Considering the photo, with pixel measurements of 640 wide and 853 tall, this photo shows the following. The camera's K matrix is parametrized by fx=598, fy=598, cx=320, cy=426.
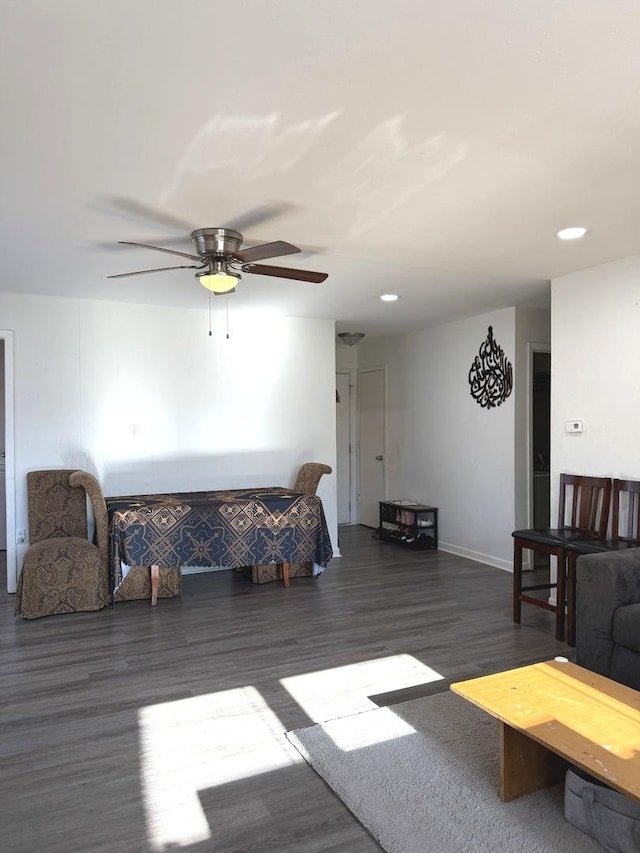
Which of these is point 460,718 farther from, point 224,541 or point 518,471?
point 518,471

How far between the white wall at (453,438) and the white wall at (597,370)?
42.4 inches

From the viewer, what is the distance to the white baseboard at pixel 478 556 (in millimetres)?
5449

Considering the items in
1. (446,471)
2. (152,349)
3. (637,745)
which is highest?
(152,349)

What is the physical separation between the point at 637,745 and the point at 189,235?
3.04 metres

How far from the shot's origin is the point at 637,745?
1.84 m

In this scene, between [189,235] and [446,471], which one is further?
[446,471]

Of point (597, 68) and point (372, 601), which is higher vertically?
point (597, 68)

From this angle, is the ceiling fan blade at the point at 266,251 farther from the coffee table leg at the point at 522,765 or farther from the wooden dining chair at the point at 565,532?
the wooden dining chair at the point at 565,532

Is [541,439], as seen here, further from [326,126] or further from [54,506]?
[326,126]

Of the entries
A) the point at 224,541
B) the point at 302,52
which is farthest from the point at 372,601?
the point at 302,52

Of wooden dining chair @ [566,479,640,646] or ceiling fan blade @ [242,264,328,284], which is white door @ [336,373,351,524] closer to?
wooden dining chair @ [566,479,640,646]

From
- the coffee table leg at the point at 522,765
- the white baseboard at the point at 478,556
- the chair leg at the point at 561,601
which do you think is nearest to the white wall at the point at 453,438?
the white baseboard at the point at 478,556

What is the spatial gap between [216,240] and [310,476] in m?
2.68

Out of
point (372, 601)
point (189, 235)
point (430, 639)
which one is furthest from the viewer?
point (372, 601)
